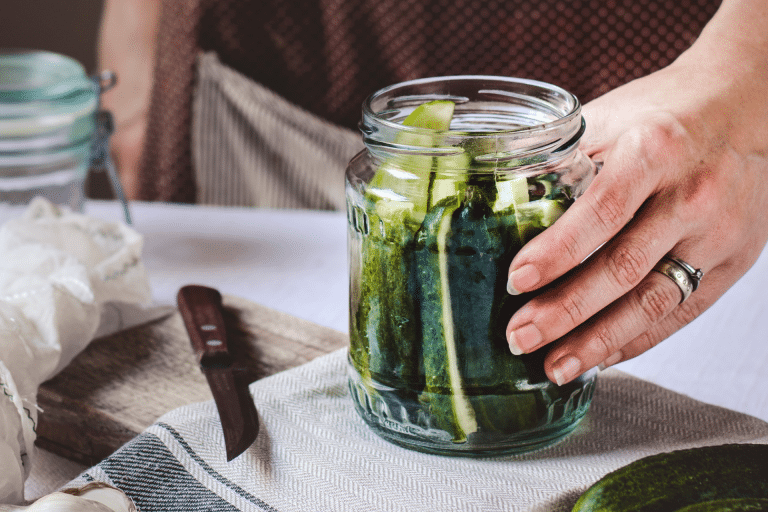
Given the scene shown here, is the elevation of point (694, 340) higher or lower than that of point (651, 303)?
lower

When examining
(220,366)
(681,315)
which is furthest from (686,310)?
(220,366)

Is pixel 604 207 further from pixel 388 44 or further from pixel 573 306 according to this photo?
pixel 388 44

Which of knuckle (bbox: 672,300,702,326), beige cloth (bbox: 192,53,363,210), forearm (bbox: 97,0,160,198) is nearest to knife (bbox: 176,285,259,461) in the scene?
knuckle (bbox: 672,300,702,326)

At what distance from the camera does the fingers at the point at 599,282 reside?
0.48 metres

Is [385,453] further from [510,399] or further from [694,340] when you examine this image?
[694,340]

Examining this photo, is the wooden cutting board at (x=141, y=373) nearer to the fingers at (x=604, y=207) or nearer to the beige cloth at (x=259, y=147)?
the fingers at (x=604, y=207)

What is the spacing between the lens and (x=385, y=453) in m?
0.55

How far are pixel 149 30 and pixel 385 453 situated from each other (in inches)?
64.0

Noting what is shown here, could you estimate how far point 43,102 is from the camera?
0.92 meters

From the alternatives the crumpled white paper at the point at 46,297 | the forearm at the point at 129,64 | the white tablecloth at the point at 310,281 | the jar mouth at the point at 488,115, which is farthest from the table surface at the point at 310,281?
the forearm at the point at 129,64

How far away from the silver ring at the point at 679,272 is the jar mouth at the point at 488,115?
120mm

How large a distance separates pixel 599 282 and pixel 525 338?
0.22 ft

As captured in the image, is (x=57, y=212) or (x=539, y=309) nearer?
(x=539, y=309)

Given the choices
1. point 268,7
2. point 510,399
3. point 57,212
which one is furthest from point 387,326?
point 268,7
